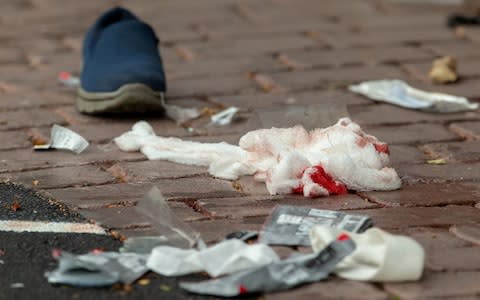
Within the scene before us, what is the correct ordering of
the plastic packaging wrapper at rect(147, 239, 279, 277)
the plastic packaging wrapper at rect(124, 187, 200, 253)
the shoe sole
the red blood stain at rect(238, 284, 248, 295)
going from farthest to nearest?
the shoe sole
the plastic packaging wrapper at rect(124, 187, 200, 253)
the plastic packaging wrapper at rect(147, 239, 279, 277)
the red blood stain at rect(238, 284, 248, 295)

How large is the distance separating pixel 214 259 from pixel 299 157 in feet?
2.78

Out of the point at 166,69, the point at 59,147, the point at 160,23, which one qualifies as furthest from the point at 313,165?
the point at 160,23

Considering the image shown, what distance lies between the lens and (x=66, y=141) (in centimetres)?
464

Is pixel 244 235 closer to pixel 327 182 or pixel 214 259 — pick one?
pixel 214 259

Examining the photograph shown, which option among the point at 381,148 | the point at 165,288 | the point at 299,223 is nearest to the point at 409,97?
the point at 381,148

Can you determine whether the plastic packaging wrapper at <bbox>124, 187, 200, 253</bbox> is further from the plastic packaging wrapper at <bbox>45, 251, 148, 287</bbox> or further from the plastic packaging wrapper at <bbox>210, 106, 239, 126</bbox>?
the plastic packaging wrapper at <bbox>210, 106, 239, 126</bbox>

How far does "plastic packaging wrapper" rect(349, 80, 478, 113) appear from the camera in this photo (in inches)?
203

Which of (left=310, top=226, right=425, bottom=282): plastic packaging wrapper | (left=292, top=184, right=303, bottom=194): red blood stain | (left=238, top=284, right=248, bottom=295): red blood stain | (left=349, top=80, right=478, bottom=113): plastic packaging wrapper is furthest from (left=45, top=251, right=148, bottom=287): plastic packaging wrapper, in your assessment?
(left=349, top=80, right=478, bottom=113): plastic packaging wrapper

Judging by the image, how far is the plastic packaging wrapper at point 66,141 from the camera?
459cm

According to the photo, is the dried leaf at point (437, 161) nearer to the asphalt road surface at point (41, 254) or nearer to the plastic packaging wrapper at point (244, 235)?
the plastic packaging wrapper at point (244, 235)

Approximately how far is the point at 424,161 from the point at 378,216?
29.4 inches

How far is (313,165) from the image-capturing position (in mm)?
4027

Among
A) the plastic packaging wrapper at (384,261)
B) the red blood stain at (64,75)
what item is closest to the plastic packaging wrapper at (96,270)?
the plastic packaging wrapper at (384,261)

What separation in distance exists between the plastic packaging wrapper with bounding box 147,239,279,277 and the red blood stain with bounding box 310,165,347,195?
68 centimetres
